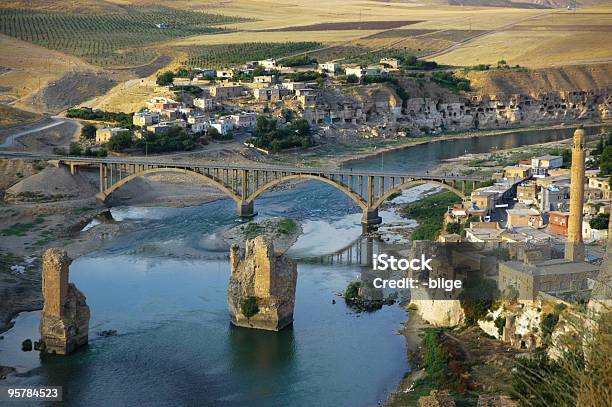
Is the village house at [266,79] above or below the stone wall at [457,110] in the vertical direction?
above

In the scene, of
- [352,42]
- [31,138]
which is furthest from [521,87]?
[31,138]

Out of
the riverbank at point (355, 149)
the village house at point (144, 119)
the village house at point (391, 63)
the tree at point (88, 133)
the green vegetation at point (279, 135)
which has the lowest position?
the riverbank at point (355, 149)

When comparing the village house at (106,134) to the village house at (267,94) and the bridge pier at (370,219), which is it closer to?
the village house at (267,94)

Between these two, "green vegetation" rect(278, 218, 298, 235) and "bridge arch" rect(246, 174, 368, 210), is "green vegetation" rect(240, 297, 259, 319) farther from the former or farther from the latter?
"bridge arch" rect(246, 174, 368, 210)

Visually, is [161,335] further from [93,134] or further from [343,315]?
[93,134]

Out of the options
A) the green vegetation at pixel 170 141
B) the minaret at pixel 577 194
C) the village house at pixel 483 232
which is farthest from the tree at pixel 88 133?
the minaret at pixel 577 194

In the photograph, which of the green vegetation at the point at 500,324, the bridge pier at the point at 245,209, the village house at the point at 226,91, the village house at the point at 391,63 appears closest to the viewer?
the green vegetation at the point at 500,324
